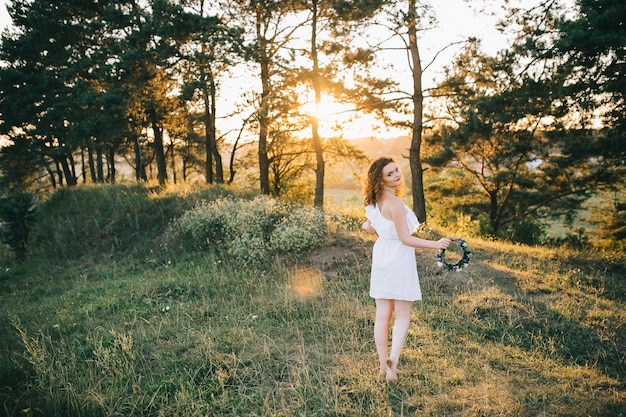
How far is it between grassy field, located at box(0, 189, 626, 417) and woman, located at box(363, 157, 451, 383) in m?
0.55

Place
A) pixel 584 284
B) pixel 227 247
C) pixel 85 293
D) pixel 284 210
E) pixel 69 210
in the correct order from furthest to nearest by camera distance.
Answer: pixel 69 210, pixel 284 210, pixel 227 247, pixel 85 293, pixel 584 284

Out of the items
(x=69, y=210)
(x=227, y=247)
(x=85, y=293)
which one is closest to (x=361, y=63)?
(x=227, y=247)

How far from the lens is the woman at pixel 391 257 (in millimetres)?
3361

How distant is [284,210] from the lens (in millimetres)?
10250

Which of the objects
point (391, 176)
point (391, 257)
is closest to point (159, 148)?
point (391, 176)

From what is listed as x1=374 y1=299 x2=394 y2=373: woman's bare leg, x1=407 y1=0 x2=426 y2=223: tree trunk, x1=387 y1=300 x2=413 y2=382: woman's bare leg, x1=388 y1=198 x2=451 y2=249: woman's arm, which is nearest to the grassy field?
x1=374 y1=299 x2=394 y2=373: woman's bare leg

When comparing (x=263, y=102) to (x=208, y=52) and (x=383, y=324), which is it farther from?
(x=383, y=324)

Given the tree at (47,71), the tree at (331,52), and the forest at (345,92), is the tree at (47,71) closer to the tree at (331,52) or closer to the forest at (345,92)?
the forest at (345,92)

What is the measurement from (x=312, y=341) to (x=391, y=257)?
1852mm

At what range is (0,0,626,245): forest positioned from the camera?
30.4ft

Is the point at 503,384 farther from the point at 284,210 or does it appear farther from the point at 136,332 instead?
the point at 284,210

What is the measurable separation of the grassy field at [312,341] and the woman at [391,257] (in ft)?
1.80

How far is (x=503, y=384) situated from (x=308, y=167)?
80.1ft

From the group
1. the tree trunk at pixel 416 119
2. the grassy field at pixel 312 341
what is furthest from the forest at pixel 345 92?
the grassy field at pixel 312 341
